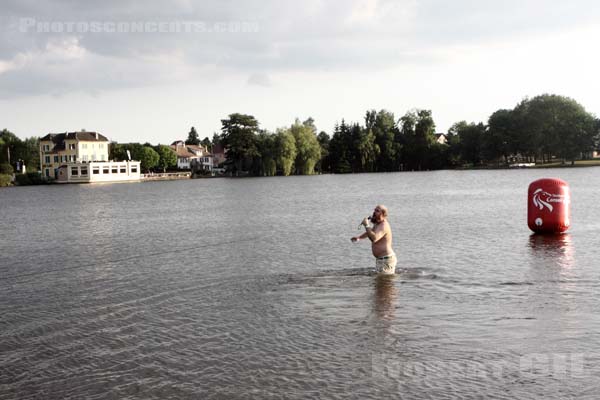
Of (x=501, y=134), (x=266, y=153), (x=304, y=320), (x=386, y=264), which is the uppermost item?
(x=501, y=134)

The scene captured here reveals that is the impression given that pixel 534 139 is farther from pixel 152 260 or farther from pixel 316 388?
pixel 316 388

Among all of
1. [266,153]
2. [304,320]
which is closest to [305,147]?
[266,153]

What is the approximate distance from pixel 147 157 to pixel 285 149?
156 ft

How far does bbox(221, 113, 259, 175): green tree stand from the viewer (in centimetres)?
16850

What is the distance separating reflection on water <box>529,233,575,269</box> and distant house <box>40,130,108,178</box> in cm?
14968

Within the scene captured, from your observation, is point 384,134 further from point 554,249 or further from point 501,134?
point 554,249

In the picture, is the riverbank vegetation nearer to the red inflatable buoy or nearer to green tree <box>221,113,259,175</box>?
green tree <box>221,113,259,175</box>

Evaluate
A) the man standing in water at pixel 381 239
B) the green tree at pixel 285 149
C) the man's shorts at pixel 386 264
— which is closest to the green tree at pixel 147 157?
the green tree at pixel 285 149

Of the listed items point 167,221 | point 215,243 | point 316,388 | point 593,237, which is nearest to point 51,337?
point 316,388

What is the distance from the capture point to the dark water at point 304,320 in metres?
10.2

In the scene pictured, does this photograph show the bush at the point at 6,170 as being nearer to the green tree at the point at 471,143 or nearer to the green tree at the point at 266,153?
the green tree at the point at 266,153

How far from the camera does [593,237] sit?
2686 cm

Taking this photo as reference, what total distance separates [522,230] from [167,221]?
23891mm

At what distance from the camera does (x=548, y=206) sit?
91.1 ft
